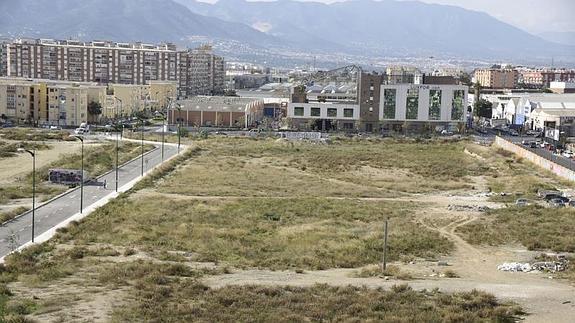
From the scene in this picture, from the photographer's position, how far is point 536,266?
16.8m

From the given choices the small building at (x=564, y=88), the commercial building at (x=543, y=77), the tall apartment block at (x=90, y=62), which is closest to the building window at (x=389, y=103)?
the tall apartment block at (x=90, y=62)

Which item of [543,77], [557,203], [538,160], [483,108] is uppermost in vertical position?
[543,77]

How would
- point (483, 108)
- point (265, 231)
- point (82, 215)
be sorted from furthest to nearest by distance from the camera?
point (483, 108), point (82, 215), point (265, 231)

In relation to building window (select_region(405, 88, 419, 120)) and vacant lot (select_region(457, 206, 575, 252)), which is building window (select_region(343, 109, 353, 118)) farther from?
vacant lot (select_region(457, 206, 575, 252))

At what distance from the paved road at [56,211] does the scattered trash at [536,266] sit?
33.7 ft

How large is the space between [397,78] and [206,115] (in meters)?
14.7

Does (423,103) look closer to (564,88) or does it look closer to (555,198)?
(555,198)

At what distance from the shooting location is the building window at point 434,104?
2334 inches

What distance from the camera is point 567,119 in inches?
2235

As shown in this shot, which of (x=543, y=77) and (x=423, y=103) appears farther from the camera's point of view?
(x=543, y=77)

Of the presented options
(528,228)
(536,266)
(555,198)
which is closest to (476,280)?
(536,266)

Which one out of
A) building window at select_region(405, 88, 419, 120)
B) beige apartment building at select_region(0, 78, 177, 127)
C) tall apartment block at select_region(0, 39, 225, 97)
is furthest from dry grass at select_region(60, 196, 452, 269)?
tall apartment block at select_region(0, 39, 225, 97)

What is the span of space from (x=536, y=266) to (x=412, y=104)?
4332cm

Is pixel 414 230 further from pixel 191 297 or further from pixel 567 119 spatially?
pixel 567 119
